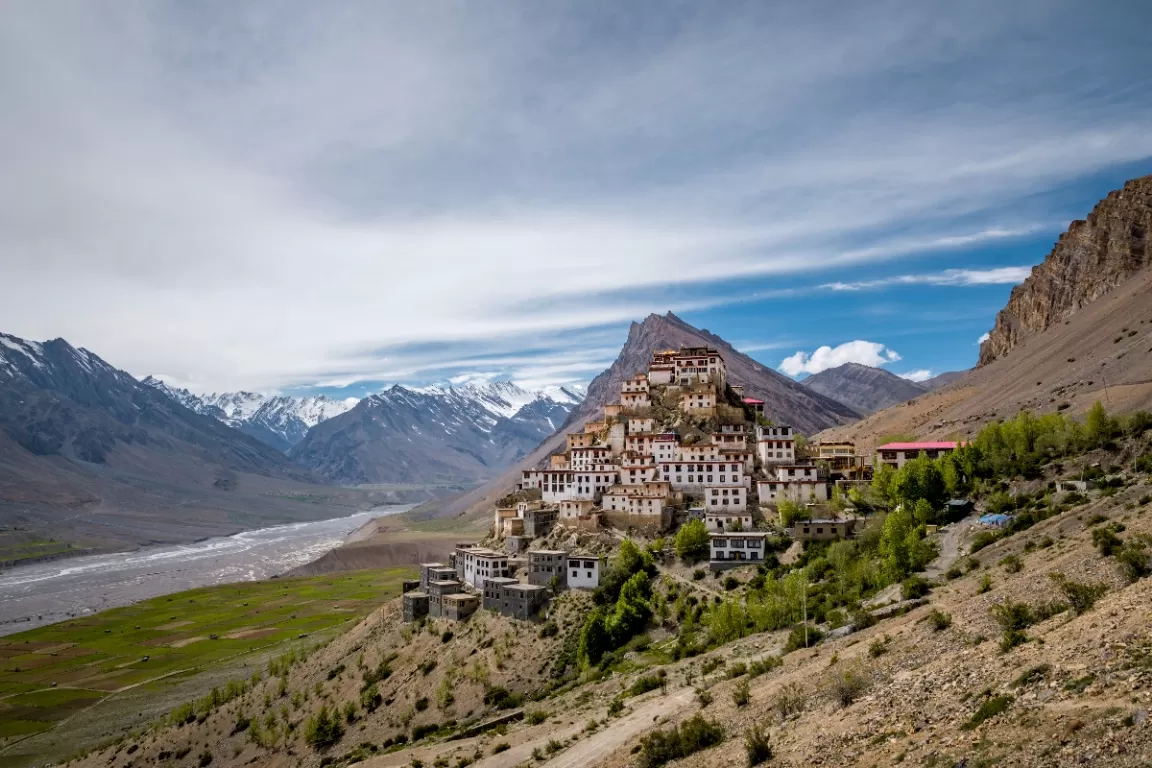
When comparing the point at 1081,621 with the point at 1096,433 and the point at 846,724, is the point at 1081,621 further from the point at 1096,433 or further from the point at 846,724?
the point at 1096,433

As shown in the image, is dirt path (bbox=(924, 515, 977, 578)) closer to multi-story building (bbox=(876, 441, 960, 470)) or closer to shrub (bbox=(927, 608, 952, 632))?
shrub (bbox=(927, 608, 952, 632))

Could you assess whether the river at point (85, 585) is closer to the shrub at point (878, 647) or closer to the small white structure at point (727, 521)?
the small white structure at point (727, 521)

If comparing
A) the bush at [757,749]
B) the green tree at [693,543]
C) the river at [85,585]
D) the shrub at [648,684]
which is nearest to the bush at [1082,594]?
the bush at [757,749]

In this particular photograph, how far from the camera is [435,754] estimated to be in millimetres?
44250

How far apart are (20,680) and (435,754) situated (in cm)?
8171

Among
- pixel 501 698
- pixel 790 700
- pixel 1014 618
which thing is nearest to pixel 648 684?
pixel 790 700

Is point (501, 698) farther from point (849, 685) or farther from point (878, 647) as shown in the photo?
point (849, 685)

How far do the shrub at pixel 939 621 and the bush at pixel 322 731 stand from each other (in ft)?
164

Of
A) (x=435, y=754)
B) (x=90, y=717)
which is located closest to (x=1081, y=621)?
(x=435, y=754)

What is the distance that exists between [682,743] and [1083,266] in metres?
158

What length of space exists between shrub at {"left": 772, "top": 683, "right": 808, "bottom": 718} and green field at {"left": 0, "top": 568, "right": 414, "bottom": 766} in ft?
251

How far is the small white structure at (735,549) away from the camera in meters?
61.5

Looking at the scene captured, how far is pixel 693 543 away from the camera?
6372cm

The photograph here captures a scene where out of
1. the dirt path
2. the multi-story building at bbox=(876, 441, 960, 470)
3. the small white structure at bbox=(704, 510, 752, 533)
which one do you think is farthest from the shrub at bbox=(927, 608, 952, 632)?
the multi-story building at bbox=(876, 441, 960, 470)
